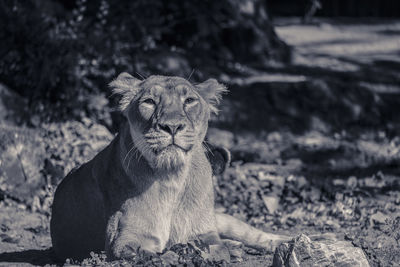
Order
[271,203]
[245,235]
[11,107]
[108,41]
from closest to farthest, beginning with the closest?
[245,235], [271,203], [11,107], [108,41]

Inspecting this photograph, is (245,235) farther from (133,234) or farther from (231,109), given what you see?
(231,109)

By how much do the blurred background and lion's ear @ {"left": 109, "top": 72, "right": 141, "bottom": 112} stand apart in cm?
95

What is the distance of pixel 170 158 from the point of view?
4.36 m

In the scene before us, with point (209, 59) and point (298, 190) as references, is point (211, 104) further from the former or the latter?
point (209, 59)

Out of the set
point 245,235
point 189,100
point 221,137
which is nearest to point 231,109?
point 221,137

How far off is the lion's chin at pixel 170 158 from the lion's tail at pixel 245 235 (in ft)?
2.62

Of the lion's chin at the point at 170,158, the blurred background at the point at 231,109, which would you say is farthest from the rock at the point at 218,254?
the blurred background at the point at 231,109

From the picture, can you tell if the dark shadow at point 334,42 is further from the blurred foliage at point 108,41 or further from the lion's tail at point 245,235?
the lion's tail at point 245,235

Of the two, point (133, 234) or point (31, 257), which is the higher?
point (133, 234)

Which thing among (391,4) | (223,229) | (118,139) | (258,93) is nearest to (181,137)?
(118,139)

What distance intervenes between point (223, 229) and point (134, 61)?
4.30m

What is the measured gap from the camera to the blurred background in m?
6.59

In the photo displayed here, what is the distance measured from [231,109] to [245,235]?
4151 mm

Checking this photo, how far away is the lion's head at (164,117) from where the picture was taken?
4246 millimetres
